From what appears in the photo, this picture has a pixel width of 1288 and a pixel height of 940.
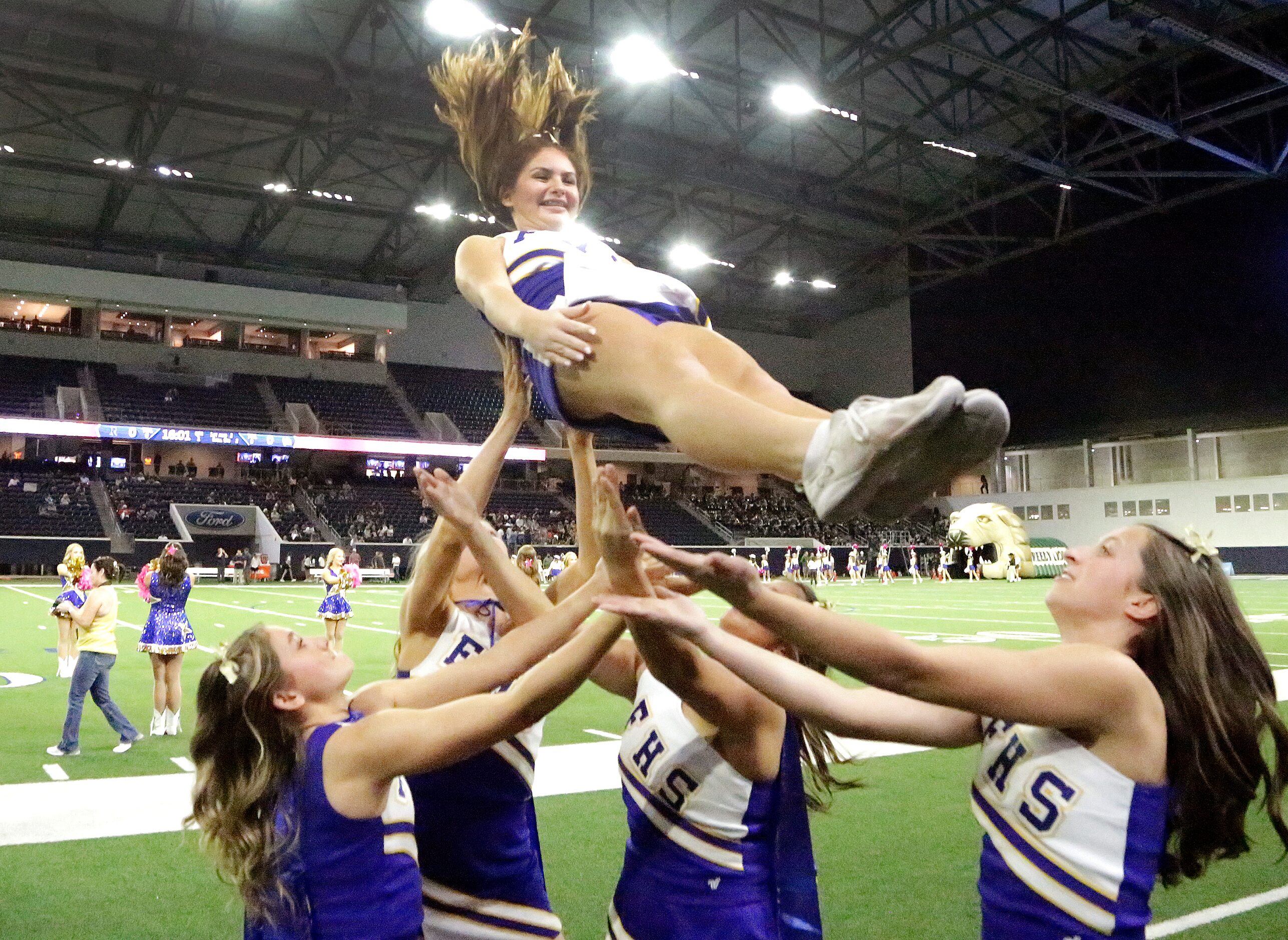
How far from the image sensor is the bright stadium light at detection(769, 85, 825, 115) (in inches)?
733

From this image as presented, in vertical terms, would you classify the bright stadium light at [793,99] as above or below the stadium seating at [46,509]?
above

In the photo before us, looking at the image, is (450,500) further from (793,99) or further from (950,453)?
(793,99)

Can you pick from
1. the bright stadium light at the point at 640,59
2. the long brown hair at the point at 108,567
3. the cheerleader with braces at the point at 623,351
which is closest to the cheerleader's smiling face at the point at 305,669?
the cheerleader with braces at the point at 623,351

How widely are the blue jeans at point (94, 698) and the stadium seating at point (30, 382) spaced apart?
28483mm

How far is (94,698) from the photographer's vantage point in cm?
748

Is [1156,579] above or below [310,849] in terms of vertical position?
above

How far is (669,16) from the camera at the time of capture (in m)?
17.7

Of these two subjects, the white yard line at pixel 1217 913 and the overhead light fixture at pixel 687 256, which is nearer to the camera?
the white yard line at pixel 1217 913

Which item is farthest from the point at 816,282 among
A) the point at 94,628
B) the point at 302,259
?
the point at 94,628

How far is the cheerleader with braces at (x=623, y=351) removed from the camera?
6.59 feet

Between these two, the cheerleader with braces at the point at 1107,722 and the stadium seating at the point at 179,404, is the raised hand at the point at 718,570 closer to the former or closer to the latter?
the cheerleader with braces at the point at 1107,722

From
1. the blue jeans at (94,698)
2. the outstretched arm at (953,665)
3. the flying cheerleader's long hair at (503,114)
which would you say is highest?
the flying cheerleader's long hair at (503,114)

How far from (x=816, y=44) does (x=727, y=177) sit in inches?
164

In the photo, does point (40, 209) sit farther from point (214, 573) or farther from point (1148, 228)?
point (1148, 228)
